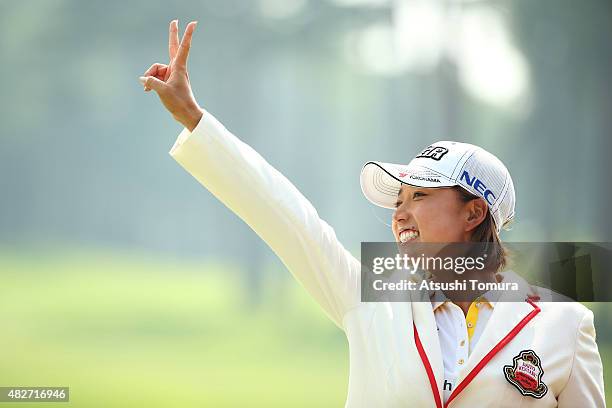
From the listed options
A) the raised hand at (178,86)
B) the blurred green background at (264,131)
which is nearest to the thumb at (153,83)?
the raised hand at (178,86)

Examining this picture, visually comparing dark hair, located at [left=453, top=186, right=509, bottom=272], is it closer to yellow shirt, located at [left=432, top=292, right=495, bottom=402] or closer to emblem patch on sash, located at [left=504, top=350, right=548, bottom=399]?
yellow shirt, located at [left=432, top=292, right=495, bottom=402]

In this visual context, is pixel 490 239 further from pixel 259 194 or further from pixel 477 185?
pixel 259 194

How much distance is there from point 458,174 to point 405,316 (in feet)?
0.90

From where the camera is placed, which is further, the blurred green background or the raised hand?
the blurred green background

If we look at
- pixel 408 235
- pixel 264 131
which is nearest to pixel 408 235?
pixel 408 235

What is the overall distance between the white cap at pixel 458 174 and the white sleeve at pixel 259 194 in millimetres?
226

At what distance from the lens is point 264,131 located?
3.23 metres

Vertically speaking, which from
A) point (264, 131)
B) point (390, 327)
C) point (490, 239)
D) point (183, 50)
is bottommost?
point (390, 327)

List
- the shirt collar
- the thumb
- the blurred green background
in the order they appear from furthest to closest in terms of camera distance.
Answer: the blurred green background, the shirt collar, the thumb

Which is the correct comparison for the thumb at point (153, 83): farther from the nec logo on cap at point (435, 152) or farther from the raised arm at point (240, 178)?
the nec logo on cap at point (435, 152)

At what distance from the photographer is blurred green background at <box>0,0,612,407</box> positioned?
310 cm

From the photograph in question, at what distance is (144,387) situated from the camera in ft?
9.40

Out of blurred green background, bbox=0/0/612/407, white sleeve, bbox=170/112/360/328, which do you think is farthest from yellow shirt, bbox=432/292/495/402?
blurred green background, bbox=0/0/612/407

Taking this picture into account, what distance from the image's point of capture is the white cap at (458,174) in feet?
4.30
